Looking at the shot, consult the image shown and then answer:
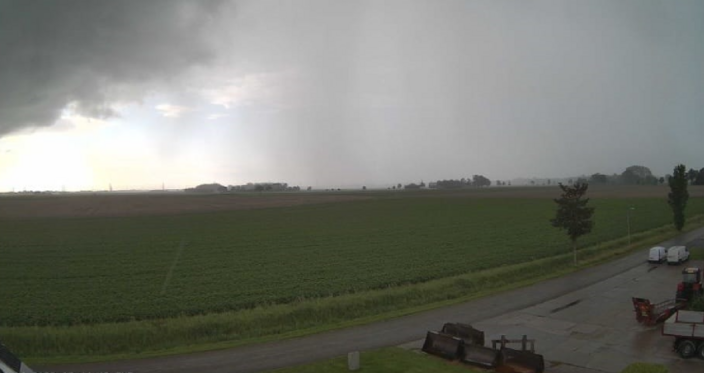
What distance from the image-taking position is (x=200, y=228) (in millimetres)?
70125

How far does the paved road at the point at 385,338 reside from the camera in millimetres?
17375

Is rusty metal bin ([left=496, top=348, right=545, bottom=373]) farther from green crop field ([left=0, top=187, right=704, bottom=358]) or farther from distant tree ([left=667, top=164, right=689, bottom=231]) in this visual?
distant tree ([left=667, top=164, right=689, bottom=231])

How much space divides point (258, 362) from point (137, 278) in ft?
65.6

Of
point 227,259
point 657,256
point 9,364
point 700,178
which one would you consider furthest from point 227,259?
point 700,178

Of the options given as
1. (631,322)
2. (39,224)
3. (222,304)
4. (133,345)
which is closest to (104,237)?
(39,224)

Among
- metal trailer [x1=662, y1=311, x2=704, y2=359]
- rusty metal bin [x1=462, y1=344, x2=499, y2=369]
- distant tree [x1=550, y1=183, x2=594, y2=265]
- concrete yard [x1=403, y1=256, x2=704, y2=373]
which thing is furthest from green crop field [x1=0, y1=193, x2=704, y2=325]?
metal trailer [x1=662, y1=311, x2=704, y2=359]

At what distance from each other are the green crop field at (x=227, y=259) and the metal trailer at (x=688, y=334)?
540 inches

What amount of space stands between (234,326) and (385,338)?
299 inches

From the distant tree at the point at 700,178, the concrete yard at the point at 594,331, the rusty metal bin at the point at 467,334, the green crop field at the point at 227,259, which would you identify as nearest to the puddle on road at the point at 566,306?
the concrete yard at the point at 594,331

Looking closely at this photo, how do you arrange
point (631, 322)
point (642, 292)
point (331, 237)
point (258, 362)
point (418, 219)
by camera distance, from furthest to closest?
point (418, 219), point (331, 237), point (642, 292), point (631, 322), point (258, 362)

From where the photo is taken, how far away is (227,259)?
42031 millimetres

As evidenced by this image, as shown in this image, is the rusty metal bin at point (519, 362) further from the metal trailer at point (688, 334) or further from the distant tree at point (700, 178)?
the distant tree at point (700, 178)

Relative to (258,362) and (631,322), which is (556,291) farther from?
Result: (258,362)

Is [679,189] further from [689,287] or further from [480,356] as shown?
[480,356]
